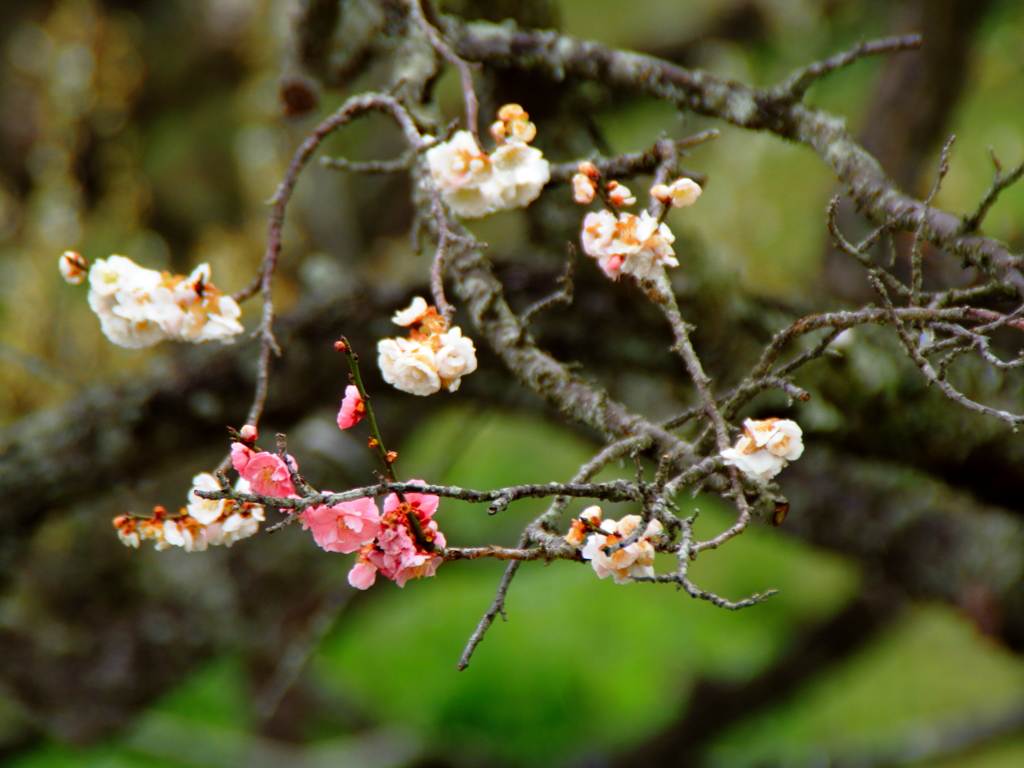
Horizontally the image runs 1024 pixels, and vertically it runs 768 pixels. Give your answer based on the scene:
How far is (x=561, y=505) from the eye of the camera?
44 centimetres

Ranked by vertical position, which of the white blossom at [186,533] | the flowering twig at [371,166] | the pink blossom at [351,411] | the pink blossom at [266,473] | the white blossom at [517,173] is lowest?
the white blossom at [186,533]

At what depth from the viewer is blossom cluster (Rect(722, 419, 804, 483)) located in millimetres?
401

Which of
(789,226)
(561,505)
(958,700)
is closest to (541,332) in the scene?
(561,505)

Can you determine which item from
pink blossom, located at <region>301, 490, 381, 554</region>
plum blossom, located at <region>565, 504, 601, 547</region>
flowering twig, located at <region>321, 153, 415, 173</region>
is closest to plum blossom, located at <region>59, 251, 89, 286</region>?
flowering twig, located at <region>321, 153, 415, 173</region>

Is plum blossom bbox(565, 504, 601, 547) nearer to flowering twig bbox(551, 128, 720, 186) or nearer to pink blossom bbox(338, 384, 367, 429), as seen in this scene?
pink blossom bbox(338, 384, 367, 429)

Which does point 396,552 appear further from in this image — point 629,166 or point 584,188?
point 629,166

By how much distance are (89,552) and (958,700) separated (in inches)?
100

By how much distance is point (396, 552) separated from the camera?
0.43 meters

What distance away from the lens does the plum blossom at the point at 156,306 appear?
1.82 ft

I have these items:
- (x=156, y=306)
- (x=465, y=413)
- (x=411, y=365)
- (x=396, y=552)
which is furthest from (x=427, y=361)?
(x=465, y=413)

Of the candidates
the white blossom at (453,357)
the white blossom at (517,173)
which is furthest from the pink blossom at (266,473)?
the white blossom at (517,173)

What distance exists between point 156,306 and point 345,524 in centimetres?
25

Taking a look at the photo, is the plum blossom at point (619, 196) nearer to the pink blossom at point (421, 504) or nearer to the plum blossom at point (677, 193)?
the plum blossom at point (677, 193)

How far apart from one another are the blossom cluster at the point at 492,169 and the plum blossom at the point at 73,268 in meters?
0.31
